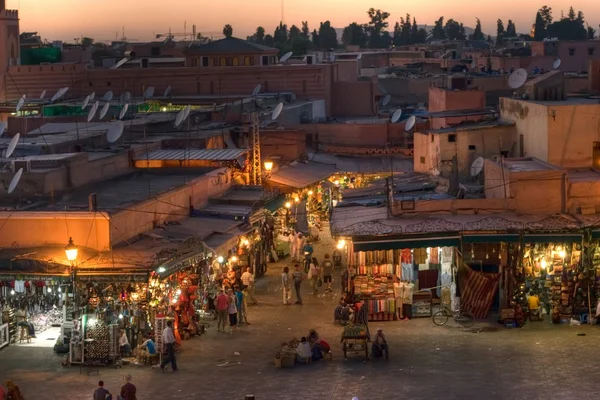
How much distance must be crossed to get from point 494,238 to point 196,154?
32.3 feet

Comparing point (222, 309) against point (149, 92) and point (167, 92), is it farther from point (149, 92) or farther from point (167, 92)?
point (167, 92)

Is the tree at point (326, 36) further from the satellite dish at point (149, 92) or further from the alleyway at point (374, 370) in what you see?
the alleyway at point (374, 370)

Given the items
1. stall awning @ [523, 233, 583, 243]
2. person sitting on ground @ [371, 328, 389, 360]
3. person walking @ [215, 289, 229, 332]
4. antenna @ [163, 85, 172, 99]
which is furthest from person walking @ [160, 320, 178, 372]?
antenna @ [163, 85, 172, 99]

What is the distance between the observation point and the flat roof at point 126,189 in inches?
934

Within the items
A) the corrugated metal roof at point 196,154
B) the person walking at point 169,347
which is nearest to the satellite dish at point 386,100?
the corrugated metal roof at point 196,154

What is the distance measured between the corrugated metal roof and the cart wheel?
8.81 m

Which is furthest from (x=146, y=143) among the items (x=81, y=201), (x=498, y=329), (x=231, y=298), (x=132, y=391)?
(x=132, y=391)

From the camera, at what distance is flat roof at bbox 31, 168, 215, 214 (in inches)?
934

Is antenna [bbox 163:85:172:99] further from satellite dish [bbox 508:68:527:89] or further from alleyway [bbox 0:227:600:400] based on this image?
alleyway [bbox 0:227:600:400]

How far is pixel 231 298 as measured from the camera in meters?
23.3

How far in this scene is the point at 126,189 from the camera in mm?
26938

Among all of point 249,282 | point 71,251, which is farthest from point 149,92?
point 71,251

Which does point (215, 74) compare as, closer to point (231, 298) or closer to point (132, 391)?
point (231, 298)

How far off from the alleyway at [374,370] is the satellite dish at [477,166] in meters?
4.56
